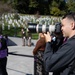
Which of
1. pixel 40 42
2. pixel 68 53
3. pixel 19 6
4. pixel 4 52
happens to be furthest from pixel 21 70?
pixel 19 6

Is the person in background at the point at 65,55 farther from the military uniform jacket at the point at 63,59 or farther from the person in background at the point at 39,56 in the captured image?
the person in background at the point at 39,56

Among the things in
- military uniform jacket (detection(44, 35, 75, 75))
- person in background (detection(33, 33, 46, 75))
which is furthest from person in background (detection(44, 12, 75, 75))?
person in background (detection(33, 33, 46, 75))

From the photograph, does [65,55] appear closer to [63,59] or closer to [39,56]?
[63,59]

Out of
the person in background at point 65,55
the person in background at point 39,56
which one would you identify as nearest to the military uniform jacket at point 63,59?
the person in background at point 65,55

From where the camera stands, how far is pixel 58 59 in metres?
3.13

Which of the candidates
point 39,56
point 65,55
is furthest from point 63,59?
point 39,56

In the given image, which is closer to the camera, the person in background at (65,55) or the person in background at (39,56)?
the person in background at (65,55)

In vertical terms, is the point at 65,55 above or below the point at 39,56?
above

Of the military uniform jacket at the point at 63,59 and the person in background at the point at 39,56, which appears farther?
the person in background at the point at 39,56

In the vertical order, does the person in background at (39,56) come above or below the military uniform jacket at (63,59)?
below

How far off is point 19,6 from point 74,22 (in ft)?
174

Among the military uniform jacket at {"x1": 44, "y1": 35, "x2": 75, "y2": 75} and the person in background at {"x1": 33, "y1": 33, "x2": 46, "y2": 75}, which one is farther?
the person in background at {"x1": 33, "y1": 33, "x2": 46, "y2": 75}

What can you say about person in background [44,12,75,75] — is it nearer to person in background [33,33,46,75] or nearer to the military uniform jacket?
the military uniform jacket

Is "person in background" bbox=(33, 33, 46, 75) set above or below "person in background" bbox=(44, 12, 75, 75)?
below
